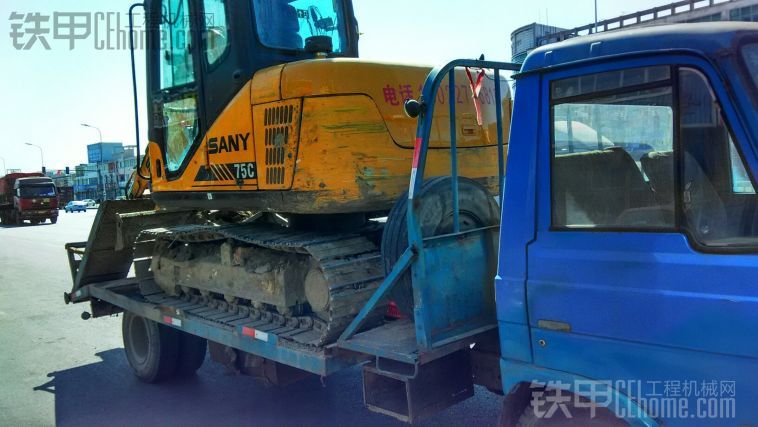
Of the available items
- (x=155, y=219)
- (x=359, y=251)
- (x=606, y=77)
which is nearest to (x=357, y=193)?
(x=359, y=251)

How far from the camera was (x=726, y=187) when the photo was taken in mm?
2209

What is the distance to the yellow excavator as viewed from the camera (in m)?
3.83

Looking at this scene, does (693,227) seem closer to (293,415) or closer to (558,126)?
(558,126)

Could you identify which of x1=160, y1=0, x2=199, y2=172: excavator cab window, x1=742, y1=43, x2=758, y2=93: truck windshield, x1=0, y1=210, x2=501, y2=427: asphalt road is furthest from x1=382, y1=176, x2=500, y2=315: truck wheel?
A: x1=160, y1=0, x2=199, y2=172: excavator cab window

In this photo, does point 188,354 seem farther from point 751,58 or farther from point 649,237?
point 751,58

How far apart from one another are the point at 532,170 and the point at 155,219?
14.0 feet

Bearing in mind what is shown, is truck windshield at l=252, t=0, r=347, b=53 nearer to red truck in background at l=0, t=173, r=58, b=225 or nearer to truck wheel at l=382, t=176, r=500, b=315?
truck wheel at l=382, t=176, r=500, b=315

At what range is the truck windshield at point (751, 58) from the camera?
211 centimetres

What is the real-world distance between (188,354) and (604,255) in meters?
4.56

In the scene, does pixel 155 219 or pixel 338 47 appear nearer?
pixel 338 47

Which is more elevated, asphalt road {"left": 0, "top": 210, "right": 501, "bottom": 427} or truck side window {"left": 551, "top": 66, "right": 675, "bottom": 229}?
truck side window {"left": 551, "top": 66, "right": 675, "bottom": 229}

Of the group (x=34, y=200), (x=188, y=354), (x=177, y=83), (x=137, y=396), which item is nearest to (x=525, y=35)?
(x=177, y=83)

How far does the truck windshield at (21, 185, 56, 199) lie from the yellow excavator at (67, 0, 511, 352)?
1415 inches

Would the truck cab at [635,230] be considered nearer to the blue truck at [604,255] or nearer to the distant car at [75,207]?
the blue truck at [604,255]
